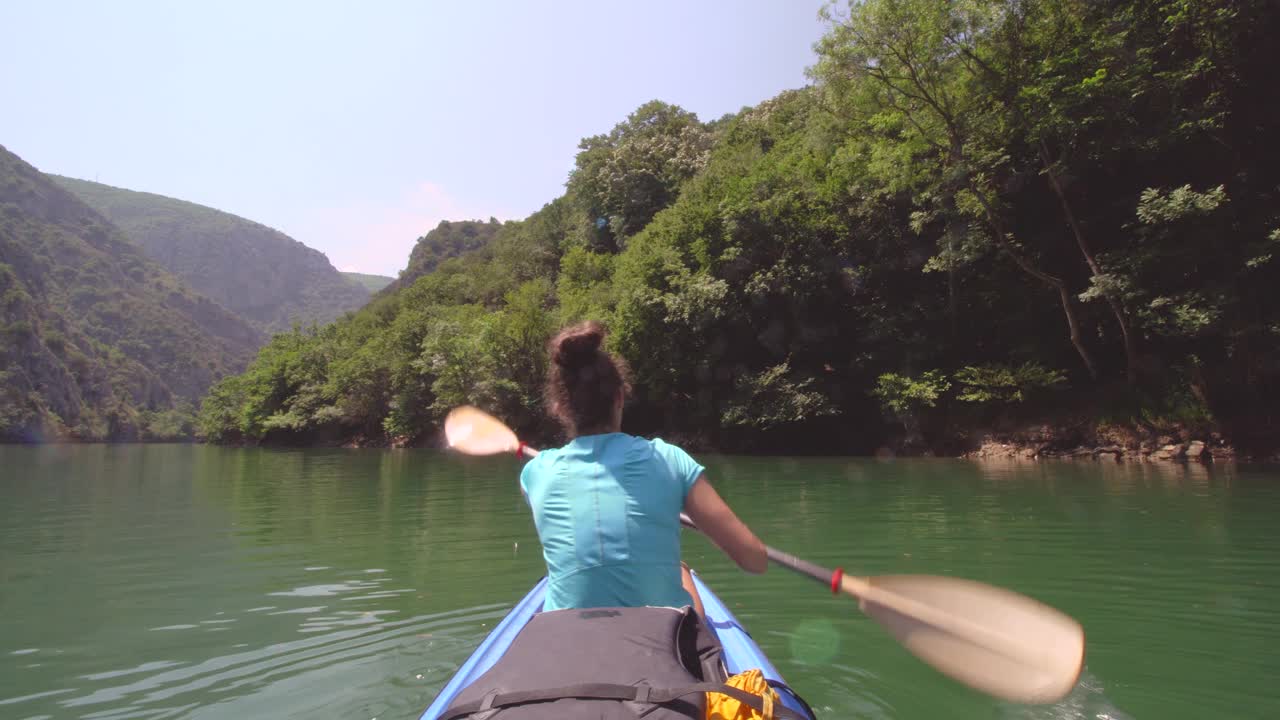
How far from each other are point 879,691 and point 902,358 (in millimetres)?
19913

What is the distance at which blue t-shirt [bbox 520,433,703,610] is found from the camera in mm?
2037

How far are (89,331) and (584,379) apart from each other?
14489cm

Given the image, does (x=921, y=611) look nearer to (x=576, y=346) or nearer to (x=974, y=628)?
(x=974, y=628)

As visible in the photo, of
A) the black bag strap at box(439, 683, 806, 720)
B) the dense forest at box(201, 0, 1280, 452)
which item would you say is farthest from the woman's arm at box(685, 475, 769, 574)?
the dense forest at box(201, 0, 1280, 452)

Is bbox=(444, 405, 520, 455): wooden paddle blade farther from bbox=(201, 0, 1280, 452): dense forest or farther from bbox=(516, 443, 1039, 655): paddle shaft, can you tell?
bbox=(201, 0, 1280, 452): dense forest

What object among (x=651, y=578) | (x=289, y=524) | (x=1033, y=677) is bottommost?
(x=289, y=524)

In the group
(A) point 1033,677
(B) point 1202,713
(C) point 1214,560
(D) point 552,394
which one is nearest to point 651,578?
(D) point 552,394

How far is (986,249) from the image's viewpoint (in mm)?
19516

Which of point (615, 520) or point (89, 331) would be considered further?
point (89, 331)

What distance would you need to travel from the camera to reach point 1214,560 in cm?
594

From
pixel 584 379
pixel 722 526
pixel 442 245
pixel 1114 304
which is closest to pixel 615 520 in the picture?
pixel 722 526

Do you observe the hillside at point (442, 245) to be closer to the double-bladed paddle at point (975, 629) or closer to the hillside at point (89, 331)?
the hillside at point (89, 331)

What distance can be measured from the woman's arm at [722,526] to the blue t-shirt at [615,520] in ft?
0.15

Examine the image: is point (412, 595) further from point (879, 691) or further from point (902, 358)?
point (902, 358)
